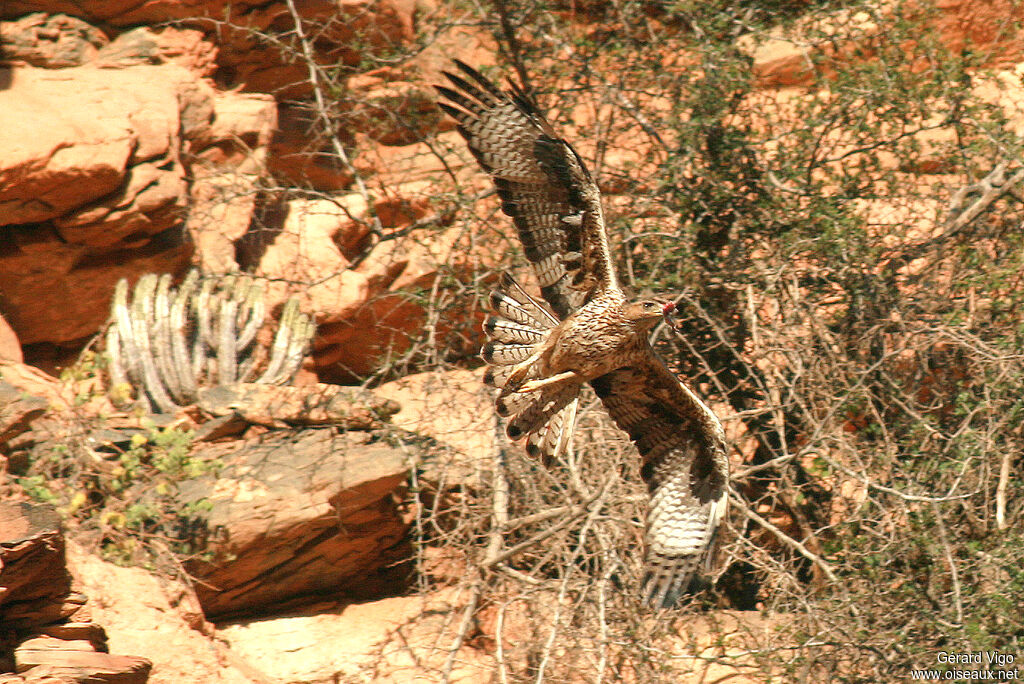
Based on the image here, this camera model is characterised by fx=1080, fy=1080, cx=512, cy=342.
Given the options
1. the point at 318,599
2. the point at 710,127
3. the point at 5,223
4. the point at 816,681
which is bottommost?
the point at 318,599

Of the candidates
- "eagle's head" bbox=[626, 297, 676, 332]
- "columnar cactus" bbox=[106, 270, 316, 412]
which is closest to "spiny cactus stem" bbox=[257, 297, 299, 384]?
"columnar cactus" bbox=[106, 270, 316, 412]

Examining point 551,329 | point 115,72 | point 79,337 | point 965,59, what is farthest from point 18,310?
point 965,59

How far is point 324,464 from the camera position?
6.84 metres

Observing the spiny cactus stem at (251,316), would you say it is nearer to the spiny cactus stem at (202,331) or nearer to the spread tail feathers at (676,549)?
the spiny cactus stem at (202,331)

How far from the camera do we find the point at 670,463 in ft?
18.9

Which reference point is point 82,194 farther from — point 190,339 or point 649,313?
point 649,313

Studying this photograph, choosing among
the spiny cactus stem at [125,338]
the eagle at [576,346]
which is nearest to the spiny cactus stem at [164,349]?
the spiny cactus stem at [125,338]

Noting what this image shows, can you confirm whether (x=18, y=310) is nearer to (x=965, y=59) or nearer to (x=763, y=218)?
(x=763, y=218)

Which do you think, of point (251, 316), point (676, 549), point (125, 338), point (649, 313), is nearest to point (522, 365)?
point (649, 313)

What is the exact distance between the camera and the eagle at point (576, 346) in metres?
5.23

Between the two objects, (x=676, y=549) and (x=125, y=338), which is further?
(x=125, y=338)

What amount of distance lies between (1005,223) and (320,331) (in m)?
5.08

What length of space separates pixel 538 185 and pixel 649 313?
830 mm

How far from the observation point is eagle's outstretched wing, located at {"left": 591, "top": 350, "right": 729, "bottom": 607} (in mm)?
5375
